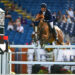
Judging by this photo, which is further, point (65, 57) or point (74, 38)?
point (74, 38)

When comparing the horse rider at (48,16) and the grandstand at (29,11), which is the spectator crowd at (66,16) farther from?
the horse rider at (48,16)

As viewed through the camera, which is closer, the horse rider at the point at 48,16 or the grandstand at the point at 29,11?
the horse rider at the point at 48,16

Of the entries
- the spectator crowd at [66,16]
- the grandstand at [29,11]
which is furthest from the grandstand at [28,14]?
the spectator crowd at [66,16]

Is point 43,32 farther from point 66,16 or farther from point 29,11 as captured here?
point 29,11

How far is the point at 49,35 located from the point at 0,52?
3.78 metres

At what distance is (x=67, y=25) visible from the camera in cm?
915

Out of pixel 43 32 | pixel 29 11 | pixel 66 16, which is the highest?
pixel 29 11

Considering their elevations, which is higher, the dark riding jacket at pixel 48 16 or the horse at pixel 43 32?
the dark riding jacket at pixel 48 16

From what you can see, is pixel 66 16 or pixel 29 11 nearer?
pixel 66 16

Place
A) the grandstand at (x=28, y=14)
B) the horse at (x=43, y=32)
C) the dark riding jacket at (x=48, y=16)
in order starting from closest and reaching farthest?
the dark riding jacket at (x=48, y=16)
the horse at (x=43, y=32)
the grandstand at (x=28, y=14)

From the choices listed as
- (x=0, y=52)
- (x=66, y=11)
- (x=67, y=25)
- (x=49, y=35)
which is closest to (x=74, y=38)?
(x=67, y=25)

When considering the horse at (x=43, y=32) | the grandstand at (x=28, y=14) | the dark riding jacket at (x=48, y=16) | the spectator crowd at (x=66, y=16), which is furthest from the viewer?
the spectator crowd at (x=66, y=16)

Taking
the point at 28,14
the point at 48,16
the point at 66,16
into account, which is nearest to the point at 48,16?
the point at 48,16

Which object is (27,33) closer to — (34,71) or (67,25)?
(67,25)
